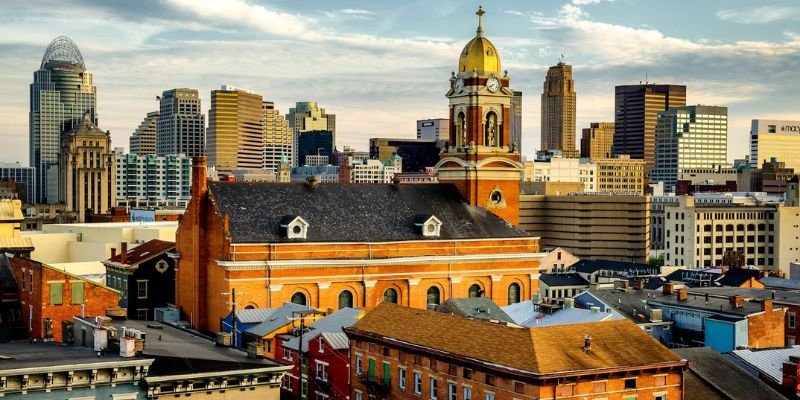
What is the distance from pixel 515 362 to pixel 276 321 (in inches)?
1048

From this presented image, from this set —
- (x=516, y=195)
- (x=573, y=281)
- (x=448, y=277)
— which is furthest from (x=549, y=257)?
(x=448, y=277)

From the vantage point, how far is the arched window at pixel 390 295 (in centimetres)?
9494

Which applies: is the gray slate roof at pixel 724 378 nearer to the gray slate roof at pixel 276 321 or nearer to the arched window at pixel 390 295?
the gray slate roof at pixel 276 321

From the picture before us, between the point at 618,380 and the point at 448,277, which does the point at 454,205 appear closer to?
the point at 448,277

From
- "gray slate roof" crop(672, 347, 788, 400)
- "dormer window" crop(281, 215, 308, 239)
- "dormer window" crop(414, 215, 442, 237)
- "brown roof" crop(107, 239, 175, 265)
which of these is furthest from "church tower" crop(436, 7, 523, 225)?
"gray slate roof" crop(672, 347, 788, 400)

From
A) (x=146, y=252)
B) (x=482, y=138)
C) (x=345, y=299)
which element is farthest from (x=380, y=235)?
(x=146, y=252)

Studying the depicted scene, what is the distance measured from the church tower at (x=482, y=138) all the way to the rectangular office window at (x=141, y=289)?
96.5 feet

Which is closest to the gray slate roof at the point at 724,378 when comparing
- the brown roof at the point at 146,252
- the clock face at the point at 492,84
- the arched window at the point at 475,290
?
the arched window at the point at 475,290

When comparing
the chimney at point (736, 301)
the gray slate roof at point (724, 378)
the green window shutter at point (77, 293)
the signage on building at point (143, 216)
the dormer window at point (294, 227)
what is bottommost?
the gray slate roof at point (724, 378)

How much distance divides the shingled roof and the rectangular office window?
1244 cm

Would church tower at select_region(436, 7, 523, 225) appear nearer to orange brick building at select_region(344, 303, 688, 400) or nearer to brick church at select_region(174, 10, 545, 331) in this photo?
brick church at select_region(174, 10, 545, 331)

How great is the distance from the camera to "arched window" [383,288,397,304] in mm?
94938

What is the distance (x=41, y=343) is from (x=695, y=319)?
2041 inches

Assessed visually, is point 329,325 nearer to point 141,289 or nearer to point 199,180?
point 199,180
